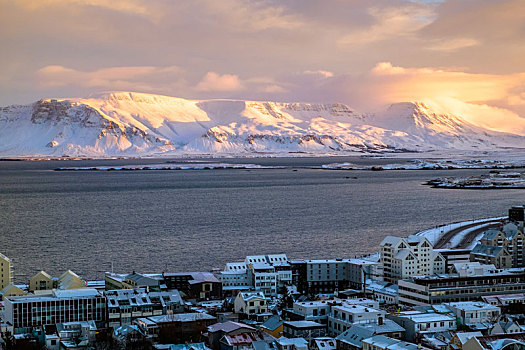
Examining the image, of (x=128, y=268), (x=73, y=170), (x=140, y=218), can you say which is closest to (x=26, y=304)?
(x=128, y=268)

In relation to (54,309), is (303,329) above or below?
below

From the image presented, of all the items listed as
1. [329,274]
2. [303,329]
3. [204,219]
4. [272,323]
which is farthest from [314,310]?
[204,219]

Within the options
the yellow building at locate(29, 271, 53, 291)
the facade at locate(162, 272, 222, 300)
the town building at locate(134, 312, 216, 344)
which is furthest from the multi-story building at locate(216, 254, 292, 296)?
the town building at locate(134, 312, 216, 344)

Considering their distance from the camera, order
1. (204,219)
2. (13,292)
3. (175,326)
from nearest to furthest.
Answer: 1. (175,326)
2. (13,292)
3. (204,219)

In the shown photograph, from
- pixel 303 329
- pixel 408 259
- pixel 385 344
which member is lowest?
pixel 303 329

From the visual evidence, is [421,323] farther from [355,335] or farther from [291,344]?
[291,344]

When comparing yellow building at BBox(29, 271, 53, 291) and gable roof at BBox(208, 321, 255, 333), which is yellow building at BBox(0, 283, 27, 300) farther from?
gable roof at BBox(208, 321, 255, 333)
